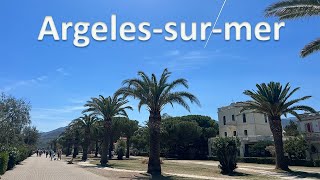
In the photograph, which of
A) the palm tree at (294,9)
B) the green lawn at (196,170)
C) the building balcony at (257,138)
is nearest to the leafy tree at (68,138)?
the building balcony at (257,138)

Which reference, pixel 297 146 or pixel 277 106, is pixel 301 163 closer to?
pixel 297 146

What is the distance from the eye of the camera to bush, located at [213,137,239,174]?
27.6 meters

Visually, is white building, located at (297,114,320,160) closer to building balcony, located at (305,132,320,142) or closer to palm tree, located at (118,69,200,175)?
building balcony, located at (305,132,320,142)

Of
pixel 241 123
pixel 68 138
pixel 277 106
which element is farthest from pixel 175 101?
pixel 68 138

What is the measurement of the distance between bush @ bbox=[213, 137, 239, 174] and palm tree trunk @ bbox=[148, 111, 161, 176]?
475 cm

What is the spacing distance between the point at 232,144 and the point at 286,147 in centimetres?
1533

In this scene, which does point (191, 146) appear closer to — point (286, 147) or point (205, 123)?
point (205, 123)

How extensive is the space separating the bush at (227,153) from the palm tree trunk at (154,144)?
4.75 meters

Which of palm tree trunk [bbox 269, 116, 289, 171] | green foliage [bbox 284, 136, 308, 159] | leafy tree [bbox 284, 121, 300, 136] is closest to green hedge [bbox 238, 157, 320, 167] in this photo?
green foliage [bbox 284, 136, 308, 159]

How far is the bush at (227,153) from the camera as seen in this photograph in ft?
90.6

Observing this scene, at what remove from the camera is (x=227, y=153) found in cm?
2761

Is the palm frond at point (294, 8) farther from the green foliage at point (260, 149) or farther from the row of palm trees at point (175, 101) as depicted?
the green foliage at point (260, 149)

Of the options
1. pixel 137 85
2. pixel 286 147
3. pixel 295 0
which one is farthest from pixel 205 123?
pixel 295 0

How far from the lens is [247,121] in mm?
64312
